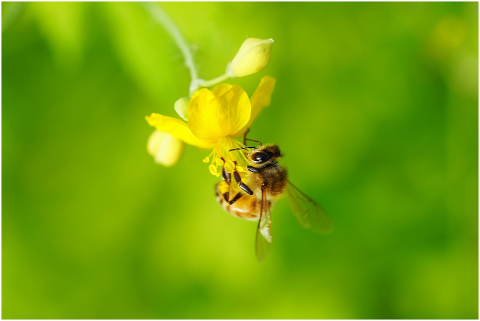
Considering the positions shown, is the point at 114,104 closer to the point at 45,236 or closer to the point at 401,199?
the point at 45,236

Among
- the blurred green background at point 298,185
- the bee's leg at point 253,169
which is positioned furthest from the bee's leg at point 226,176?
the blurred green background at point 298,185

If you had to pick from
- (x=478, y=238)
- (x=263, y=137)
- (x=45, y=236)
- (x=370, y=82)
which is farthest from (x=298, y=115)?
(x=45, y=236)

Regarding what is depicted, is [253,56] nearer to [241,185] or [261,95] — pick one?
[261,95]

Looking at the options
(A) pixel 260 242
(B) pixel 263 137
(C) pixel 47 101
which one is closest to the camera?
(A) pixel 260 242

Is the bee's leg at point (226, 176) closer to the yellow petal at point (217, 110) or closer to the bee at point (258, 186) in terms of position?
the bee at point (258, 186)

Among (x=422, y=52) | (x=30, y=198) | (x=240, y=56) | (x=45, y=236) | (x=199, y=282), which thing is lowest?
(x=199, y=282)

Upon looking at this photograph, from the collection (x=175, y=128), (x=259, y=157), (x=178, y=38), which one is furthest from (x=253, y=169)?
(x=178, y=38)

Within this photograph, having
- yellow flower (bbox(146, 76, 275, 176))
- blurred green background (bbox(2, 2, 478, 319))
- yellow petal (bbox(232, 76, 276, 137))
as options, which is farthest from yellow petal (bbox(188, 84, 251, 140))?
blurred green background (bbox(2, 2, 478, 319))
